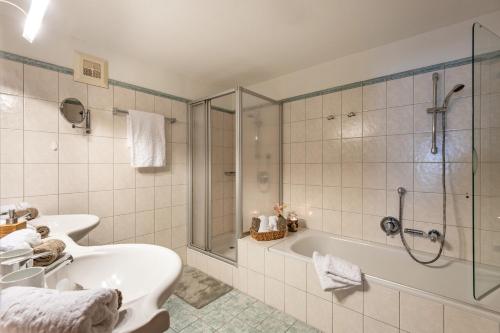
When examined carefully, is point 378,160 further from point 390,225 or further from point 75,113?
point 75,113

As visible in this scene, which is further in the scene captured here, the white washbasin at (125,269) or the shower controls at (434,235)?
the shower controls at (434,235)

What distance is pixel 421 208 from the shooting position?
73.5 inches

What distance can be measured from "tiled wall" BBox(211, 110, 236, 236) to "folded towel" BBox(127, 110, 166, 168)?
55cm

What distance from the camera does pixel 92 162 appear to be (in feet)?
6.43

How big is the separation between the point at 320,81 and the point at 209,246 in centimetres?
217

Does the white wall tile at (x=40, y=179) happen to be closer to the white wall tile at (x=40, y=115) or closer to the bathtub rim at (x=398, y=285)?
the white wall tile at (x=40, y=115)

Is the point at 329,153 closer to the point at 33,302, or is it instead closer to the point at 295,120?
the point at 295,120

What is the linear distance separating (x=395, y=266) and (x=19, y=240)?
2386mm

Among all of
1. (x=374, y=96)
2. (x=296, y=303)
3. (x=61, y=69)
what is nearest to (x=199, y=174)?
(x=61, y=69)

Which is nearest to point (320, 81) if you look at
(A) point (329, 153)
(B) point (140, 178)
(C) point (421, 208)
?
(A) point (329, 153)

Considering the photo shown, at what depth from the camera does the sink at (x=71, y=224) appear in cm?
139

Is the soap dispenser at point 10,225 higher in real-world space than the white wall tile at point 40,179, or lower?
lower

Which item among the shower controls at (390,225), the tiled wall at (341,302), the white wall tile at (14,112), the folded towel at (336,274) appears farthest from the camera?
the shower controls at (390,225)

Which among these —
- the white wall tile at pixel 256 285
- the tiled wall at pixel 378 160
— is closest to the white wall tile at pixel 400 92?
the tiled wall at pixel 378 160
